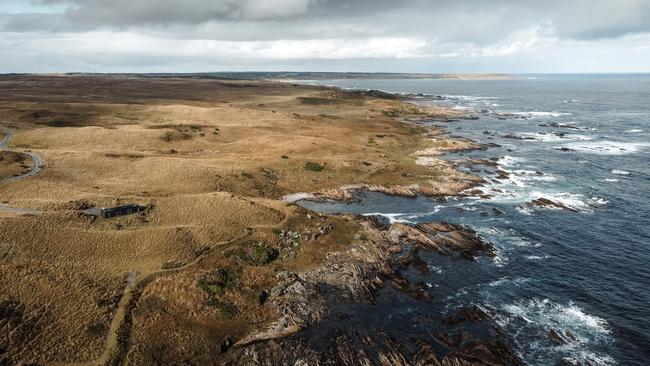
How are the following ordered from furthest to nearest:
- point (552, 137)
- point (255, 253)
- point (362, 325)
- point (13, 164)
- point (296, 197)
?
point (552, 137), point (296, 197), point (13, 164), point (255, 253), point (362, 325)

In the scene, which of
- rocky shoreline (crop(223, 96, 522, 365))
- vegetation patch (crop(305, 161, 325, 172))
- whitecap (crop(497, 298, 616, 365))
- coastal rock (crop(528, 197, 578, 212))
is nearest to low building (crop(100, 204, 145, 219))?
rocky shoreline (crop(223, 96, 522, 365))

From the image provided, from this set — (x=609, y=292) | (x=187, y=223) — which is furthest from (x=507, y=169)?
(x=187, y=223)

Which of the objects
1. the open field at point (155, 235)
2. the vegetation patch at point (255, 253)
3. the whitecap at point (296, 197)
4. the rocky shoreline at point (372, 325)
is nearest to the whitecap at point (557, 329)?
the rocky shoreline at point (372, 325)

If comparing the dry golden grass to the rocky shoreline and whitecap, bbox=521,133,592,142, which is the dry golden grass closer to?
the rocky shoreline

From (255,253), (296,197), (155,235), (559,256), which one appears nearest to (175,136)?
(296,197)

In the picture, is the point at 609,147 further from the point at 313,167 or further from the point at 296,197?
the point at 296,197

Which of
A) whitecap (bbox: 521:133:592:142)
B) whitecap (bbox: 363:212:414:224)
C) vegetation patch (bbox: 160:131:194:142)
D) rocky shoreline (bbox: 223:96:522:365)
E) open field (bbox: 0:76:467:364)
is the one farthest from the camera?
whitecap (bbox: 521:133:592:142)
